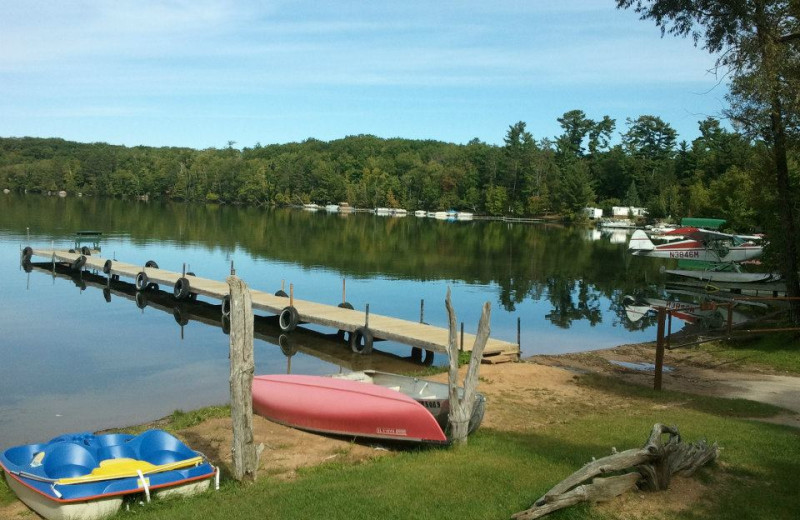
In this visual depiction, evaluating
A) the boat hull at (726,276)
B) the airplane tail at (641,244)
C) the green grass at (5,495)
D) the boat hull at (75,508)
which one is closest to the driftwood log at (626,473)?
the boat hull at (75,508)

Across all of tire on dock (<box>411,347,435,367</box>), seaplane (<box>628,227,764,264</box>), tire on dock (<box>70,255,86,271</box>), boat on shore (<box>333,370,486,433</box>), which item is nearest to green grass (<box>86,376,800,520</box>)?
boat on shore (<box>333,370,486,433</box>)

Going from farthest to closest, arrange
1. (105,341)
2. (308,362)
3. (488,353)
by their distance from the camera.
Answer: (105,341), (308,362), (488,353)

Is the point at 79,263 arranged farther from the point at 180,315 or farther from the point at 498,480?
the point at 498,480

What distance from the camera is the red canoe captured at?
11516 mm

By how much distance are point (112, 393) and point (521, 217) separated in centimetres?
11854

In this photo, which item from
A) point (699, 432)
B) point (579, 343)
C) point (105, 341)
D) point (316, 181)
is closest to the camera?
point (699, 432)

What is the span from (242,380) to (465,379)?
3376mm

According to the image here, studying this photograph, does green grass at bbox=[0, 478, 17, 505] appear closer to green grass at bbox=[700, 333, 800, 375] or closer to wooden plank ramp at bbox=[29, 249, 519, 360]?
wooden plank ramp at bbox=[29, 249, 519, 360]

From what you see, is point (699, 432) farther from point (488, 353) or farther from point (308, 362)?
point (308, 362)

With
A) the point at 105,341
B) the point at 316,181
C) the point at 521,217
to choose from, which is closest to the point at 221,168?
the point at 316,181

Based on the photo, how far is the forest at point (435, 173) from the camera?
11350 centimetres

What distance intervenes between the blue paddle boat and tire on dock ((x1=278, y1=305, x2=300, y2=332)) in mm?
14607

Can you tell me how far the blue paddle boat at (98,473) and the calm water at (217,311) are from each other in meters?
5.22

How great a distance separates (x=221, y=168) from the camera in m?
170
